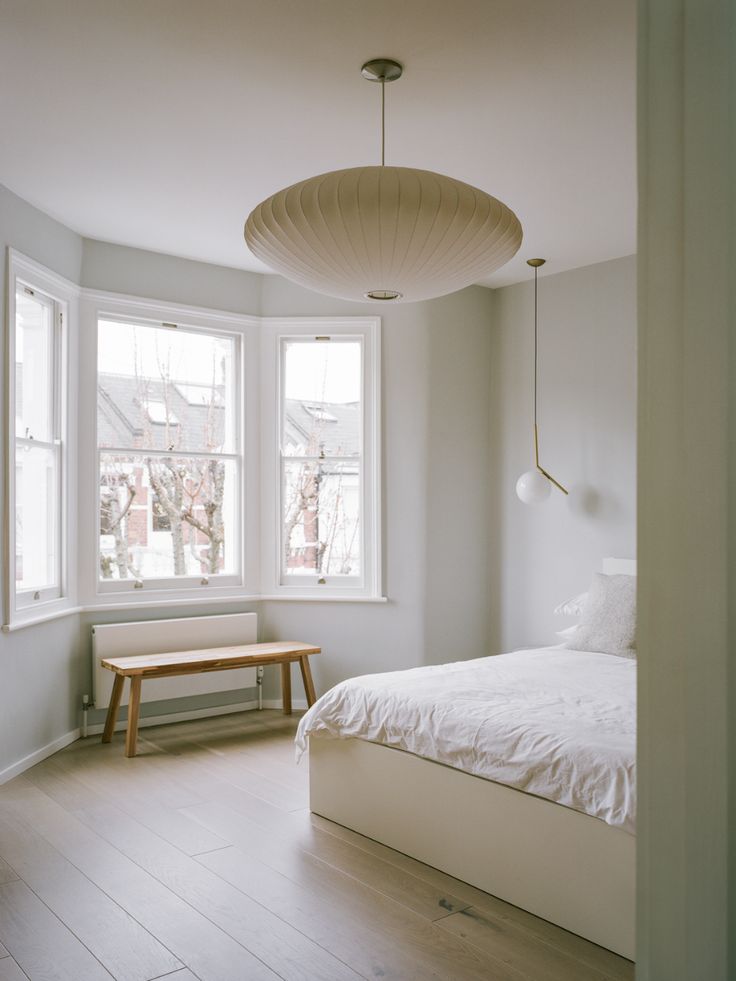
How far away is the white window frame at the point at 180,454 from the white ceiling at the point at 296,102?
65 cm

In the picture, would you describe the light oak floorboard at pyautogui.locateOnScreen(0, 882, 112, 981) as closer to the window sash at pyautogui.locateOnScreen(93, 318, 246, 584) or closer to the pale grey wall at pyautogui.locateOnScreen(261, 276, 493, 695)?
the window sash at pyautogui.locateOnScreen(93, 318, 246, 584)

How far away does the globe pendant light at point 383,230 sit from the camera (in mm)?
2369

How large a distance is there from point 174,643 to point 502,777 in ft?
9.04

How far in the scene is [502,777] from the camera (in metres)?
2.73

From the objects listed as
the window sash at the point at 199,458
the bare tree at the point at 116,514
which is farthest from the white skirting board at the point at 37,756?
the bare tree at the point at 116,514

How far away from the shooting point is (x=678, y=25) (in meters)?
0.83

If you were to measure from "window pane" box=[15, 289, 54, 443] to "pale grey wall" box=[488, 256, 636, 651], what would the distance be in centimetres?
286

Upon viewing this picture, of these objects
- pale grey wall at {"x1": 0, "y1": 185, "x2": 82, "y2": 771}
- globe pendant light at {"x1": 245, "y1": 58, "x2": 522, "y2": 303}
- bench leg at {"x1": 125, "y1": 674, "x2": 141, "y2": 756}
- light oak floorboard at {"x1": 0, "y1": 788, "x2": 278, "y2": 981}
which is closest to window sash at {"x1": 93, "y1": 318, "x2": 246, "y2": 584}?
pale grey wall at {"x1": 0, "y1": 185, "x2": 82, "y2": 771}

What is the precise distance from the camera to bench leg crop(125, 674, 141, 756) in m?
4.34

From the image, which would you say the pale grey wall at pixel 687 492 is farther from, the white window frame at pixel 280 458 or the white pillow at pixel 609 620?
the white window frame at pixel 280 458

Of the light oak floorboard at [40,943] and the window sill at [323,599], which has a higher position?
the window sill at [323,599]

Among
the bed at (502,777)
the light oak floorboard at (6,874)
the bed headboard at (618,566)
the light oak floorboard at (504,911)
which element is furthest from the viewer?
the bed headboard at (618,566)

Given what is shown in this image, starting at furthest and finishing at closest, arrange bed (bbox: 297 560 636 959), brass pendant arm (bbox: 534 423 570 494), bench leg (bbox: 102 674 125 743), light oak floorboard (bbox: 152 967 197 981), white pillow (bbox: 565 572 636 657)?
brass pendant arm (bbox: 534 423 570 494), bench leg (bbox: 102 674 125 743), white pillow (bbox: 565 572 636 657), bed (bbox: 297 560 636 959), light oak floorboard (bbox: 152 967 197 981)

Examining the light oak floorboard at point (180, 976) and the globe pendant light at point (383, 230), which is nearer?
the light oak floorboard at point (180, 976)
